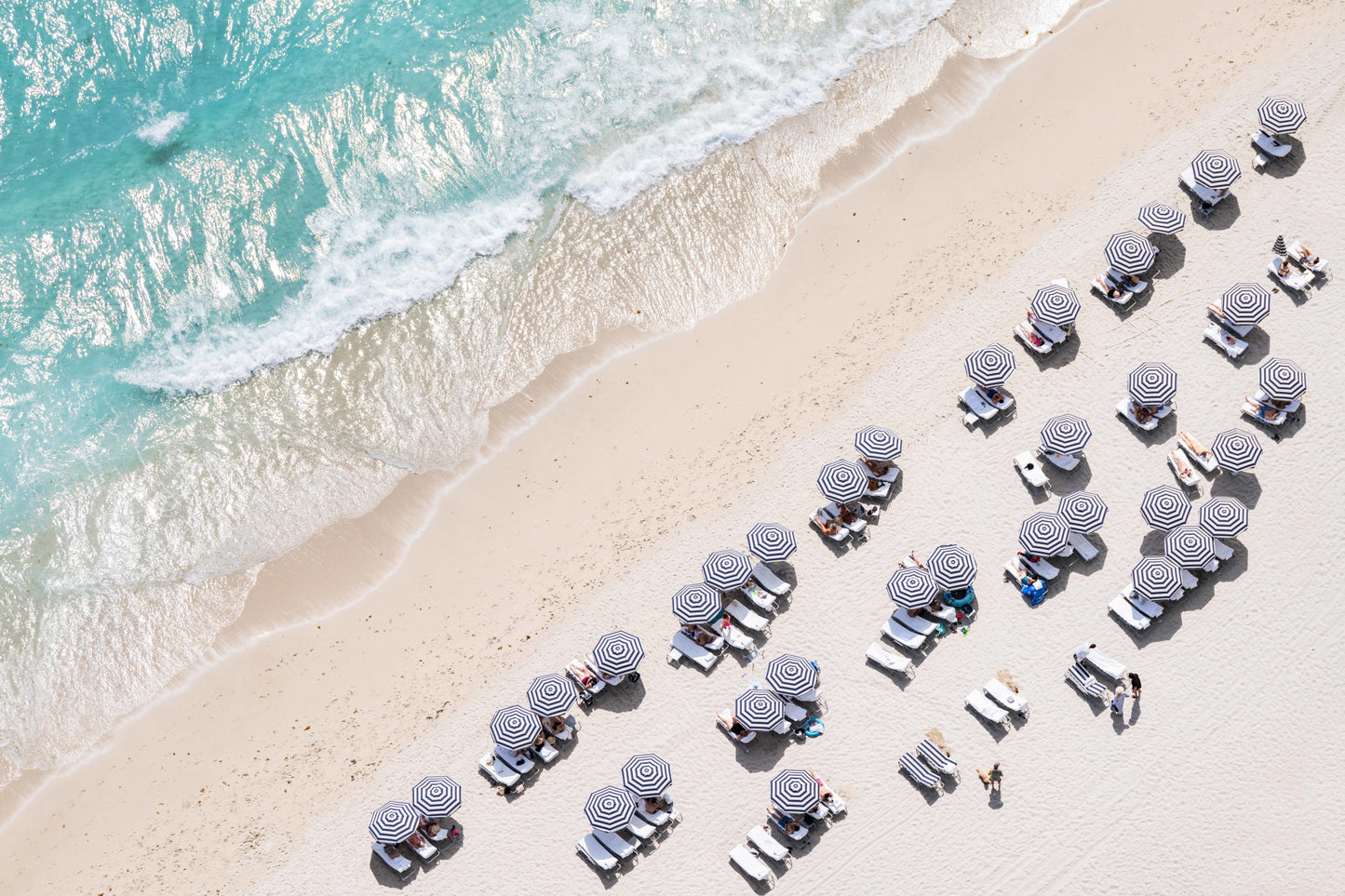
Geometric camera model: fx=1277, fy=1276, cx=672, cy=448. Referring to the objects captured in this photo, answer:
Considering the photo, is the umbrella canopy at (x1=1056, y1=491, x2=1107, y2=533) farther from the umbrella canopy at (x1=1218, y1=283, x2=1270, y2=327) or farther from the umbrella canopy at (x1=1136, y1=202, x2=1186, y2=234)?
the umbrella canopy at (x1=1136, y1=202, x2=1186, y2=234)

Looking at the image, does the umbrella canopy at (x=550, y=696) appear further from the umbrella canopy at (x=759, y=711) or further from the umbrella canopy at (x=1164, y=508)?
the umbrella canopy at (x=1164, y=508)

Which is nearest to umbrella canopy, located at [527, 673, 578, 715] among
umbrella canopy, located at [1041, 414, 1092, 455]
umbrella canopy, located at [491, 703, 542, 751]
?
umbrella canopy, located at [491, 703, 542, 751]

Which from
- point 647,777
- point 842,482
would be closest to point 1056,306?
point 842,482

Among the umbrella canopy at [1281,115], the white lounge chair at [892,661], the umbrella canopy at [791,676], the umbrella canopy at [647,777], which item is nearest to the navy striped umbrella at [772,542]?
the umbrella canopy at [791,676]

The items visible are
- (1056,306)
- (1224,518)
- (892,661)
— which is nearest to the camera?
(892,661)

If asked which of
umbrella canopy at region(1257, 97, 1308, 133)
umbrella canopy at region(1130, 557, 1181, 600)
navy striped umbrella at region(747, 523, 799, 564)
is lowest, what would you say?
navy striped umbrella at region(747, 523, 799, 564)

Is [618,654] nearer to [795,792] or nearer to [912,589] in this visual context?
[795,792]

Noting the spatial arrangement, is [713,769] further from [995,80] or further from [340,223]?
[995,80]
